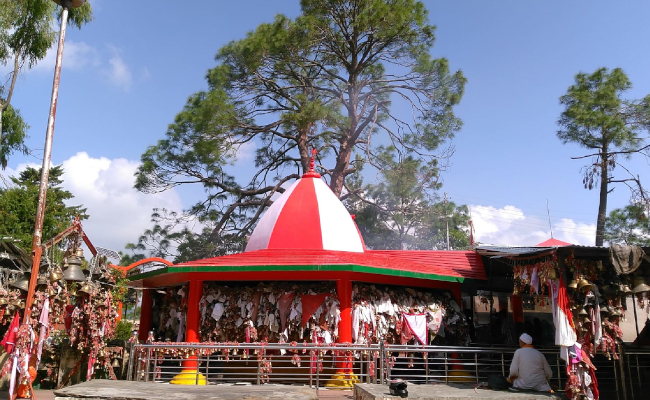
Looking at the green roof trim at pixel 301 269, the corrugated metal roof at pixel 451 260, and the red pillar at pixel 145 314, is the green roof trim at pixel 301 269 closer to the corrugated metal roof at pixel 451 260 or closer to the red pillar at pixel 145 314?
the corrugated metal roof at pixel 451 260

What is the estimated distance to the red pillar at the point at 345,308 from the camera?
10672 mm

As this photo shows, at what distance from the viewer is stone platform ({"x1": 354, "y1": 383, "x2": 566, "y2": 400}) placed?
24.7ft

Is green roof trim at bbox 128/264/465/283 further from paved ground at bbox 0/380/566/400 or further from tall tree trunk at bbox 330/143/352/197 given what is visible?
tall tree trunk at bbox 330/143/352/197

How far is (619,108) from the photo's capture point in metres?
22.2

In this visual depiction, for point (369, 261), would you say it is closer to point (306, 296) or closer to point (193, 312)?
point (306, 296)

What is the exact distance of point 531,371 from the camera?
8508mm

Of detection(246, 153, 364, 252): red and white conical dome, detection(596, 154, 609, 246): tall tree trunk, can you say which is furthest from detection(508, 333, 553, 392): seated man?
detection(596, 154, 609, 246): tall tree trunk

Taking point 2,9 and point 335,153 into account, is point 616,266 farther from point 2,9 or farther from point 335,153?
point 2,9

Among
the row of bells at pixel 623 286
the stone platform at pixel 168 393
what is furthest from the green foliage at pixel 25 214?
the row of bells at pixel 623 286

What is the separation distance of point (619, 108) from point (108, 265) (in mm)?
21874

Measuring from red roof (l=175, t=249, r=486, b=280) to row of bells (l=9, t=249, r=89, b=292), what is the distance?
1875mm

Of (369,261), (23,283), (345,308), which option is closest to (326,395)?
(345,308)

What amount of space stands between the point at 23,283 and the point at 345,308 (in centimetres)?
634

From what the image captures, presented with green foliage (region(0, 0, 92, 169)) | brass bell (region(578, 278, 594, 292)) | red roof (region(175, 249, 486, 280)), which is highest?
green foliage (region(0, 0, 92, 169))
